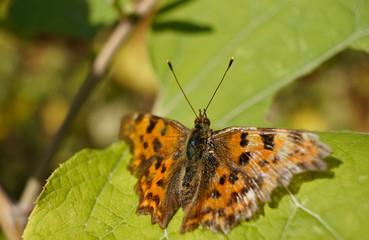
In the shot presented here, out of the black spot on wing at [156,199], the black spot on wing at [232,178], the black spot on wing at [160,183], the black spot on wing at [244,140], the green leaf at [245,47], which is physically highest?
the green leaf at [245,47]

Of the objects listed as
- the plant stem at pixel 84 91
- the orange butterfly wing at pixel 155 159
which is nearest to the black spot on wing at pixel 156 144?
the orange butterfly wing at pixel 155 159

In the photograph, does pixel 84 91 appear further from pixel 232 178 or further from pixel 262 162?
pixel 262 162

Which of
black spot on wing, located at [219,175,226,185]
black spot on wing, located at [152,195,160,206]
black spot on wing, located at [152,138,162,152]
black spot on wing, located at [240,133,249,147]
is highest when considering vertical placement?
black spot on wing, located at [240,133,249,147]

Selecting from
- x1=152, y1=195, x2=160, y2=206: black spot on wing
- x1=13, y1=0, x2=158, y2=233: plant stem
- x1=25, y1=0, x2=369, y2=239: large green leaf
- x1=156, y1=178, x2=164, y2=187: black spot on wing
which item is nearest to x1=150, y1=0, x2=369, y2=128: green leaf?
x1=25, y1=0, x2=369, y2=239: large green leaf

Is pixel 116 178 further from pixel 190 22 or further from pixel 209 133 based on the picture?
pixel 190 22

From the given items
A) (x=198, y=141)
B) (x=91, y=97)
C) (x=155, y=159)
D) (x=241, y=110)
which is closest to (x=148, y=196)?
(x=155, y=159)

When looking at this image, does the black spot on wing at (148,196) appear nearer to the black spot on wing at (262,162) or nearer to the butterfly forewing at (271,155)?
the butterfly forewing at (271,155)

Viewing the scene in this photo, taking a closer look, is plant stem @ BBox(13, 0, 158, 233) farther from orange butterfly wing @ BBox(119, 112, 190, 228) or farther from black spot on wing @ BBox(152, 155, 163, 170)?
black spot on wing @ BBox(152, 155, 163, 170)

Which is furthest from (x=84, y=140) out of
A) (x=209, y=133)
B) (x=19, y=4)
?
(x=209, y=133)
